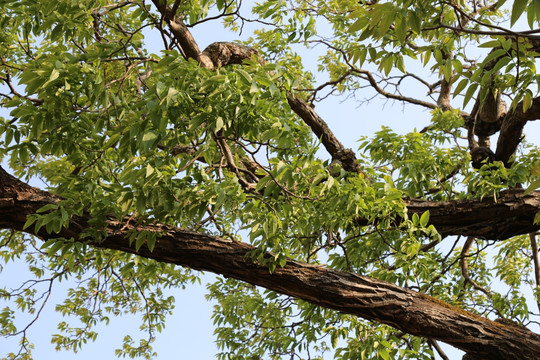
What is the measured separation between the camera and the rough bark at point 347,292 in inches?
154

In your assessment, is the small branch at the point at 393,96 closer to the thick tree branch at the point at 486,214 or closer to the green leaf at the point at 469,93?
the thick tree branch at the point at 486,214

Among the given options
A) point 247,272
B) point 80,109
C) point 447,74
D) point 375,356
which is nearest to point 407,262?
point 375,356

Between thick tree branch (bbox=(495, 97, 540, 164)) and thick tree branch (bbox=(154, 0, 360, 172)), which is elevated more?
thick tree branch (bbox=(154, 0, 360, 172))

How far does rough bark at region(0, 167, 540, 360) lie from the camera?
3.92m

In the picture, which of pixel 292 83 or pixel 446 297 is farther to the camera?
pixel 446 297

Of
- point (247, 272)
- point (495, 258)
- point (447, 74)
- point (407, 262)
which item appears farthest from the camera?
point (495, 258)

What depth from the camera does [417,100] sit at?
812 cm

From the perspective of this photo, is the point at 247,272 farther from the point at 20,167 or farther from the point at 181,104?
the point at 20,167

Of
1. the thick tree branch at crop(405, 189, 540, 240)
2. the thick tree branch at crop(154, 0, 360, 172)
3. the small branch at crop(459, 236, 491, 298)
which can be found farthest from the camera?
the small branch at crop(459, 236, 491, 298)

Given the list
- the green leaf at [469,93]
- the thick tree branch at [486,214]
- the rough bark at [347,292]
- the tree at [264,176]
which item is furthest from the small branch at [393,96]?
the green leaf at [469,93]

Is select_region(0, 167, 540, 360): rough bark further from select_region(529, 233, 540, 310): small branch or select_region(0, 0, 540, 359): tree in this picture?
select_region(529, 233, 540, 310): small branch

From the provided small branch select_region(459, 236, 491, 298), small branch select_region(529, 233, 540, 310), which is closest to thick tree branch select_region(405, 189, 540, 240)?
small branch select_region(459, 236, 491, 298)

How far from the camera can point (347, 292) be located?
3.97 m

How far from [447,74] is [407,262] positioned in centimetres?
219
